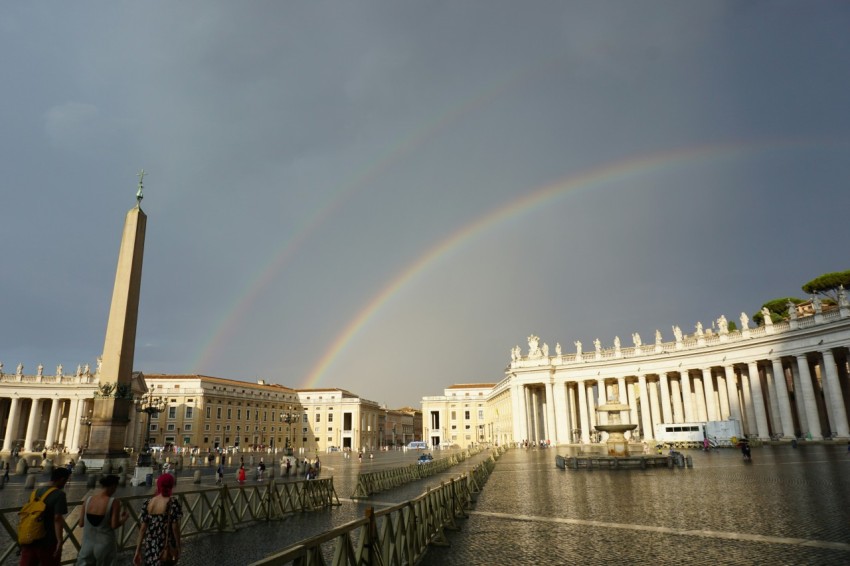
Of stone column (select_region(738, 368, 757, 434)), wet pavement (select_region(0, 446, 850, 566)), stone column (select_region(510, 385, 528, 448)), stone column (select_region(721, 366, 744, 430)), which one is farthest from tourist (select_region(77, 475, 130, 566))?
stone column (select_region(510, 385, 528, 448))

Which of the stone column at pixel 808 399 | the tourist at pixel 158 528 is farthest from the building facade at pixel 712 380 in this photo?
the tourist at pixel 158 528

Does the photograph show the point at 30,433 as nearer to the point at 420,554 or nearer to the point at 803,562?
the point at 420,554

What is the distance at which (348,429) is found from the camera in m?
122

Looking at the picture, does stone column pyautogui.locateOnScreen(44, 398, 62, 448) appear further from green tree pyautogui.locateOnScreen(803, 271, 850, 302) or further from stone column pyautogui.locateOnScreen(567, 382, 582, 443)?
green tree pyautogui.locateOnScreen(803, 271, 850, 302)

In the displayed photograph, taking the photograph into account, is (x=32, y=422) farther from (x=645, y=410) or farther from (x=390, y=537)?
(x=390, y=537)

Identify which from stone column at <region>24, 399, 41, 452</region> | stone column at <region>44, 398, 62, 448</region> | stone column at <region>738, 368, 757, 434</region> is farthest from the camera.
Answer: stone column at <region>24, 399, 41, 452</region>

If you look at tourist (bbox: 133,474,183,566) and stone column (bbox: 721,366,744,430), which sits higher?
stone column (bbox: 721,366,744,430)

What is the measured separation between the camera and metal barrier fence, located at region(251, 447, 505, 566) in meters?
5.53

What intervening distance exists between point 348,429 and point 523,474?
330 feet

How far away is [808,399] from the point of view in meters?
50.4

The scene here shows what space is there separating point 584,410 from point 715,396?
17472 millimetres

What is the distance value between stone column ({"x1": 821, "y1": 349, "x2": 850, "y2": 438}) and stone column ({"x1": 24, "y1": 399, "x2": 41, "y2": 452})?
104 metres

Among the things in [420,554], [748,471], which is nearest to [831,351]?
[748,471]

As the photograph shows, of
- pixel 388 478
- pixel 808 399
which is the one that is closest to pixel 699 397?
pixel 808 399
